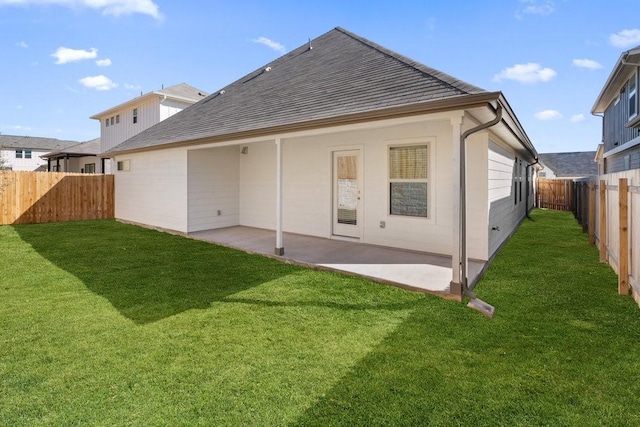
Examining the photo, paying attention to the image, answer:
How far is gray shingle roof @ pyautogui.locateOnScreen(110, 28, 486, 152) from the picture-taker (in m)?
5.36

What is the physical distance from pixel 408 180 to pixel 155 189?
25.7ft

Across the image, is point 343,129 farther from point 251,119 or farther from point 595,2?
point 595,2

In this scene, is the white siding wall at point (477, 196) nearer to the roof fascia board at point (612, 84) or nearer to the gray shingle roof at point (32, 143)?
the roof fascia board at point (612, 84)

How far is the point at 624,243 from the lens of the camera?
15.3 ft

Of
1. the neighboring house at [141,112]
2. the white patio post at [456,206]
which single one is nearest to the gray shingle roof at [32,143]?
the neighboring house at [141,112]

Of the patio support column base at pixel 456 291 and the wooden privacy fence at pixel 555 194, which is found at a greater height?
the wooden privacy fence at pixel 555 194

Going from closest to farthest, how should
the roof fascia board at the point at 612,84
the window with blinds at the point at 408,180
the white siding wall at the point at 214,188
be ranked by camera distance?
1. the window with blinds at the point at 408,180
2. the white siding wall at the point at 214,188
3. the roof fascia board at the point at 612,84

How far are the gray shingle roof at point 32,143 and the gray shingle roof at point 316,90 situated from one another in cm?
3107

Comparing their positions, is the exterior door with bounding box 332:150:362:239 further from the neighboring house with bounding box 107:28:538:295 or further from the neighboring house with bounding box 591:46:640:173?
the neighboring house with bounding box 591:46:640:173

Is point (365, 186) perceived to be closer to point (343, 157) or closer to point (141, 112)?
point (343, 157)

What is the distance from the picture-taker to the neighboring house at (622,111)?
33.7ft

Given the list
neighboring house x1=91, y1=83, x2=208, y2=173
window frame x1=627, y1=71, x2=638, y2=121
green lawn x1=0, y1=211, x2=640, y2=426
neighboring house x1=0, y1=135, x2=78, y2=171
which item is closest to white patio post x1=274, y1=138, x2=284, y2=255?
green lawn x1=0, y1=211, x2=640, y2=426

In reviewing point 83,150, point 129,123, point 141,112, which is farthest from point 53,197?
point 83,150

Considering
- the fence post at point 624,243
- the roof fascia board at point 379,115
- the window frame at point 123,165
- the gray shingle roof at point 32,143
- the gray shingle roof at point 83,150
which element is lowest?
the fence post at point 624,243
